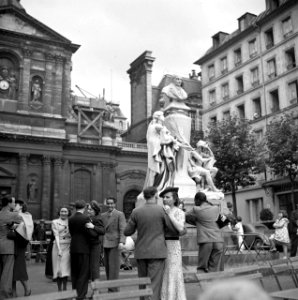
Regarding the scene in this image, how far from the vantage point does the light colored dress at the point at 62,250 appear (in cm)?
736

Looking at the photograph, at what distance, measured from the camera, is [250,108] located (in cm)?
3681

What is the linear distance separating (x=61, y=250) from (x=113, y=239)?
3.32ft

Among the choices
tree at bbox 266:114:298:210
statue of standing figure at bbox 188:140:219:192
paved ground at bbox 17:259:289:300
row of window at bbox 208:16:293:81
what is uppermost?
row of window at bbox 208:16:293:81

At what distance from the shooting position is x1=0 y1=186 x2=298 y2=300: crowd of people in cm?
591

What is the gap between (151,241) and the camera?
19.1ft

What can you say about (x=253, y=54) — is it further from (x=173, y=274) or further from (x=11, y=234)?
(x=173, y=274)

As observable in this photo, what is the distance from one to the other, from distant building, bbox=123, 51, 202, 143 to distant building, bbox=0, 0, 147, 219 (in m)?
7.20

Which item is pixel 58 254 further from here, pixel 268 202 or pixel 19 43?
pixel 19 43

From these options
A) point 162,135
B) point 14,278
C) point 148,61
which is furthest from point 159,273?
point 148,61

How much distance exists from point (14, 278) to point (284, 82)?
30309 millimetres

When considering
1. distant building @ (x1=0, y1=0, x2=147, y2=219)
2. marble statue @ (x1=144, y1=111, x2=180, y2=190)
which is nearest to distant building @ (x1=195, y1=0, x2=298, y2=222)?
distant building @ (x1=0, y1=0, x2=147, y2=219)

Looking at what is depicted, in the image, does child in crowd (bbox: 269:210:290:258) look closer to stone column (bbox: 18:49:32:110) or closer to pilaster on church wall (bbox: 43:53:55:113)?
pilaster on church wall (bbox: 43:53:55:113)

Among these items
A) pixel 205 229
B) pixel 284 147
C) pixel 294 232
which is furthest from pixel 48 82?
pixel 205 229

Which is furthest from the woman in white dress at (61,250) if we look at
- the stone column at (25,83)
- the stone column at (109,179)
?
the stone column at (109,179)
